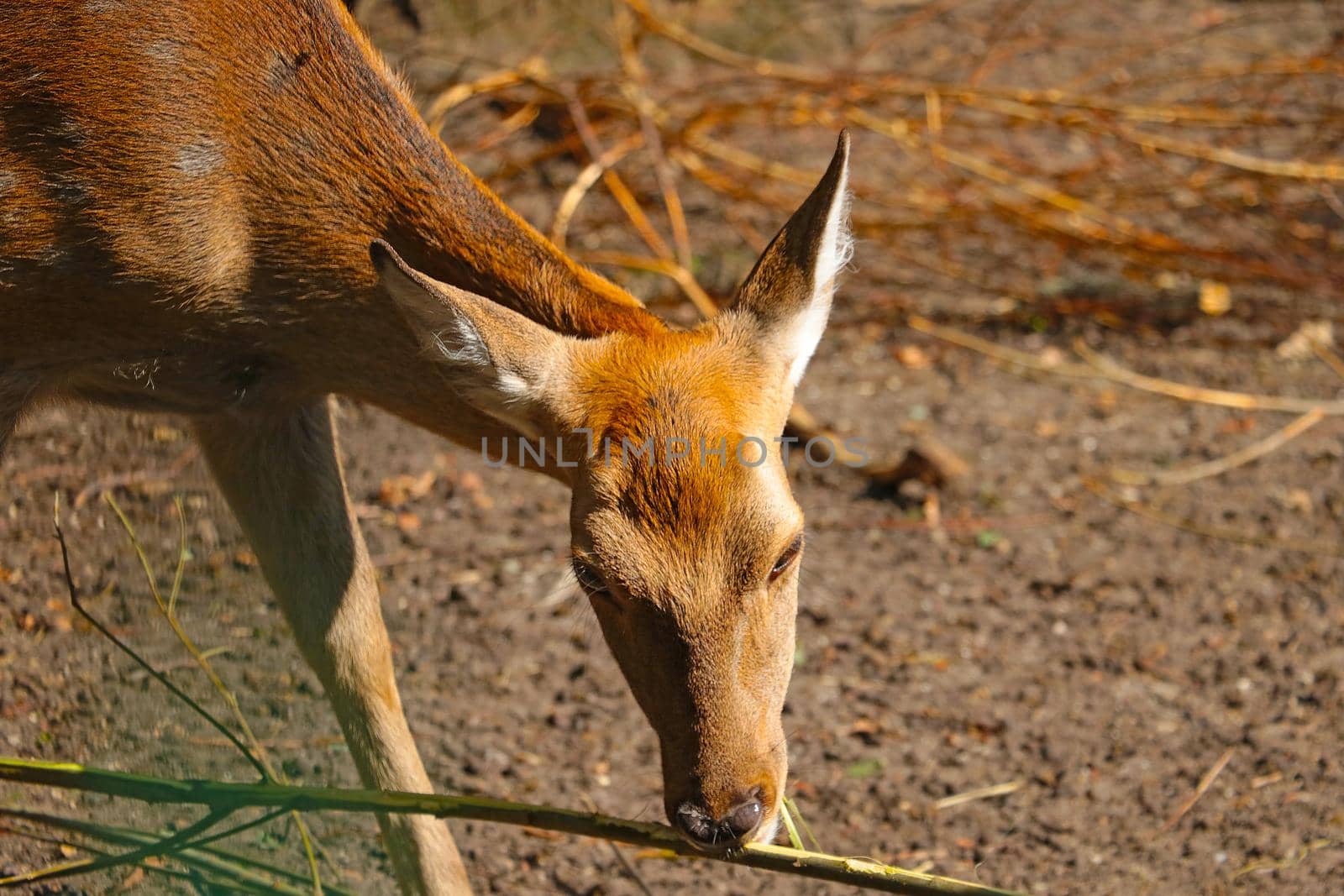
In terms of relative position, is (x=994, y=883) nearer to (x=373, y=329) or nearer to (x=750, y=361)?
(x=750, y=361)

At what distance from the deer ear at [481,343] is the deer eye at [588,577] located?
367 mm

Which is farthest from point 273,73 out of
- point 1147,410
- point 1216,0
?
point 1216,0

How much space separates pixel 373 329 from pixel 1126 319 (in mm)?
4586

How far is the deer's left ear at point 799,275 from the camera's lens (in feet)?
9.52

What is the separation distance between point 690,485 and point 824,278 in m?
0.65

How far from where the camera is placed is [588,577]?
8.93 ft

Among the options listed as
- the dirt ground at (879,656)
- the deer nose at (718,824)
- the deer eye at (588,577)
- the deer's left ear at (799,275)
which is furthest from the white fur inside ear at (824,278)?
the deer nose at (718,824)

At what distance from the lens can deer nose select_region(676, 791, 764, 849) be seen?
2.55 metres

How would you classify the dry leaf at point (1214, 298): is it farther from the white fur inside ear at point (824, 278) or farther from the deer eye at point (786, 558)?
the deer eye at point (786, 558)

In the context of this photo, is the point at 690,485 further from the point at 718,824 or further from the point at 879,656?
the point at 879,656

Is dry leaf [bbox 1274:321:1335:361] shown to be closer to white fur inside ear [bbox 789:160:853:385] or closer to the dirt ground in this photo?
the dirt ground

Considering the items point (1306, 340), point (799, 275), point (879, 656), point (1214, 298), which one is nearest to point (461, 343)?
point (799, 275)

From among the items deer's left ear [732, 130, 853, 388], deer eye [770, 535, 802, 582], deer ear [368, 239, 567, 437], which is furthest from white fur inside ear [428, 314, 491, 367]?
deer eye [770, 535, 802, 582]

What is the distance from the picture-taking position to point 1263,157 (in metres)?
7.99
